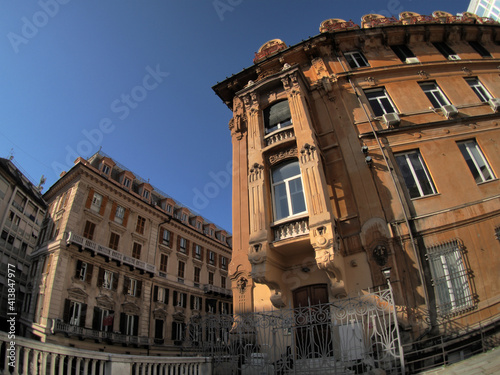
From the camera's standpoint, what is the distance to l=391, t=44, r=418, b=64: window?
53.9 feet

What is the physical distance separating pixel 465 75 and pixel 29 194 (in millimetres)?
42715

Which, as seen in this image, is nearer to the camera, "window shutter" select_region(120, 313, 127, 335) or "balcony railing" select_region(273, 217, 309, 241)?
"balcony railing" select_region(273, 217, 309, 241)

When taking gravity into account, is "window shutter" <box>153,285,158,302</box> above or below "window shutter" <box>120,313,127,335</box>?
above

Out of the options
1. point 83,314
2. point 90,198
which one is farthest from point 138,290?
point 90,198

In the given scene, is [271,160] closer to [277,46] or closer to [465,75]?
[277,46]

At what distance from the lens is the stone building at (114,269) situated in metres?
23.3

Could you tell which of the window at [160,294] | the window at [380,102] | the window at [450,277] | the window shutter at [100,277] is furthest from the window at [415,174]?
the window at [160,294]

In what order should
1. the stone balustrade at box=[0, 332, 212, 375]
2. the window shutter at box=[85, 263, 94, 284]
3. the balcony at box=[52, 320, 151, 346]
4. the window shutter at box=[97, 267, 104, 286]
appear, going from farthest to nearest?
the window shutter at box=[97, 267, 104, 286] → the window shutter at box=[85, 263, 94, 284] → the balcony at box=[52, 320, 151, 346] → the stone balustrade at box=[0, 332, 212, 375]

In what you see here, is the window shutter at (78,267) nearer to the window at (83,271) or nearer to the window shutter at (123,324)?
the window at (83,271)

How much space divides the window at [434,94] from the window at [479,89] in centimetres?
190

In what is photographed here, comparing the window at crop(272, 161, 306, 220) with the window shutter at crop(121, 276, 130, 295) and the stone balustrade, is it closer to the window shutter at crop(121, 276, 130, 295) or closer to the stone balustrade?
the stone balustrade

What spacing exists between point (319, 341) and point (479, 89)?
1624 cm

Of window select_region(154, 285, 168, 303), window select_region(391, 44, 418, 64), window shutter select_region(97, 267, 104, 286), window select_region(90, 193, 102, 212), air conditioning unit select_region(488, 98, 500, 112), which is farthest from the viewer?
window select_region(154, 285, 168, 303)

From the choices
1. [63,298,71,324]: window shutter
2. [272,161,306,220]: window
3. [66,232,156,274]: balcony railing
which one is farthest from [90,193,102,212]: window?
[272,161,306,220]: window
